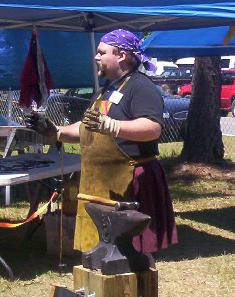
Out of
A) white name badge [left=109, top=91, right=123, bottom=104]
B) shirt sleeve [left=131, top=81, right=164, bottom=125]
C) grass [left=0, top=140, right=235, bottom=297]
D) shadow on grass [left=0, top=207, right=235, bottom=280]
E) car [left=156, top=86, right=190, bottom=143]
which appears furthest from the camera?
car [left=156, top=86, right=190, bottom=143]

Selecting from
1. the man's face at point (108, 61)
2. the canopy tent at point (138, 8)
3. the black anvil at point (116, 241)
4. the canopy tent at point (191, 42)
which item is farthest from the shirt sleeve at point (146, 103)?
the canopy tent at point (191, 42)

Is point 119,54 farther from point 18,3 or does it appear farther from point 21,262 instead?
point 21,262

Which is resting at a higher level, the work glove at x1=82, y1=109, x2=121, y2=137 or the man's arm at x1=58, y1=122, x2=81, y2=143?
the work glove at x1=82, y1=109, x2=121, y2=137

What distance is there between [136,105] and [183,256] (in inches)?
109

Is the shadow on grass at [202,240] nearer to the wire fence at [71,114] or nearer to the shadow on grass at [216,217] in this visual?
the shadow on grass at [216,217]

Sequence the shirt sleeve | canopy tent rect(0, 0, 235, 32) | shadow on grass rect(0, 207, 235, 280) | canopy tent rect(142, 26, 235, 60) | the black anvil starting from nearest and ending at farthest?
the black anvil → the shirt sleeve → canopy tent rect(0, 0, 235, 32) → shadow on grass rect(0, 207, 235, 280) → canopy tent rect(142, 26, 235, 60)

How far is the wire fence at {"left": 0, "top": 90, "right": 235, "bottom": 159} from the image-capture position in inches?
411

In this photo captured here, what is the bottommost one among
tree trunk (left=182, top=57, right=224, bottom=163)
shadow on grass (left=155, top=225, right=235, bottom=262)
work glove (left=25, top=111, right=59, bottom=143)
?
shadow on grass (left=155, top=225, right=235, bottom=262)

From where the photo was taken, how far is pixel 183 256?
620cm

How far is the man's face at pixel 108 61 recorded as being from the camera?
3693 millimetres

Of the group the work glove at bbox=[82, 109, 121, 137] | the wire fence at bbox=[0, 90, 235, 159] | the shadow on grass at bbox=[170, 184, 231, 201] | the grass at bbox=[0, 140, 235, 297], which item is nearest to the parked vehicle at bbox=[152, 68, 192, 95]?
the wire fence at bbox=[0, 90, 235, 159]

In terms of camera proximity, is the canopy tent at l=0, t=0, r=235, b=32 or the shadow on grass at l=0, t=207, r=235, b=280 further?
the shadow on grass at l=0, t=207, r=235, b=280

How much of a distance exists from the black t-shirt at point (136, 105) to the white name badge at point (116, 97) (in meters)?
0.01

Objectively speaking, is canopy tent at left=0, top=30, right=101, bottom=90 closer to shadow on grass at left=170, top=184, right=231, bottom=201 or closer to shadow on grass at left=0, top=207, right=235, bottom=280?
shadow on grass at left=170, top=184, right=231, bottom=201
